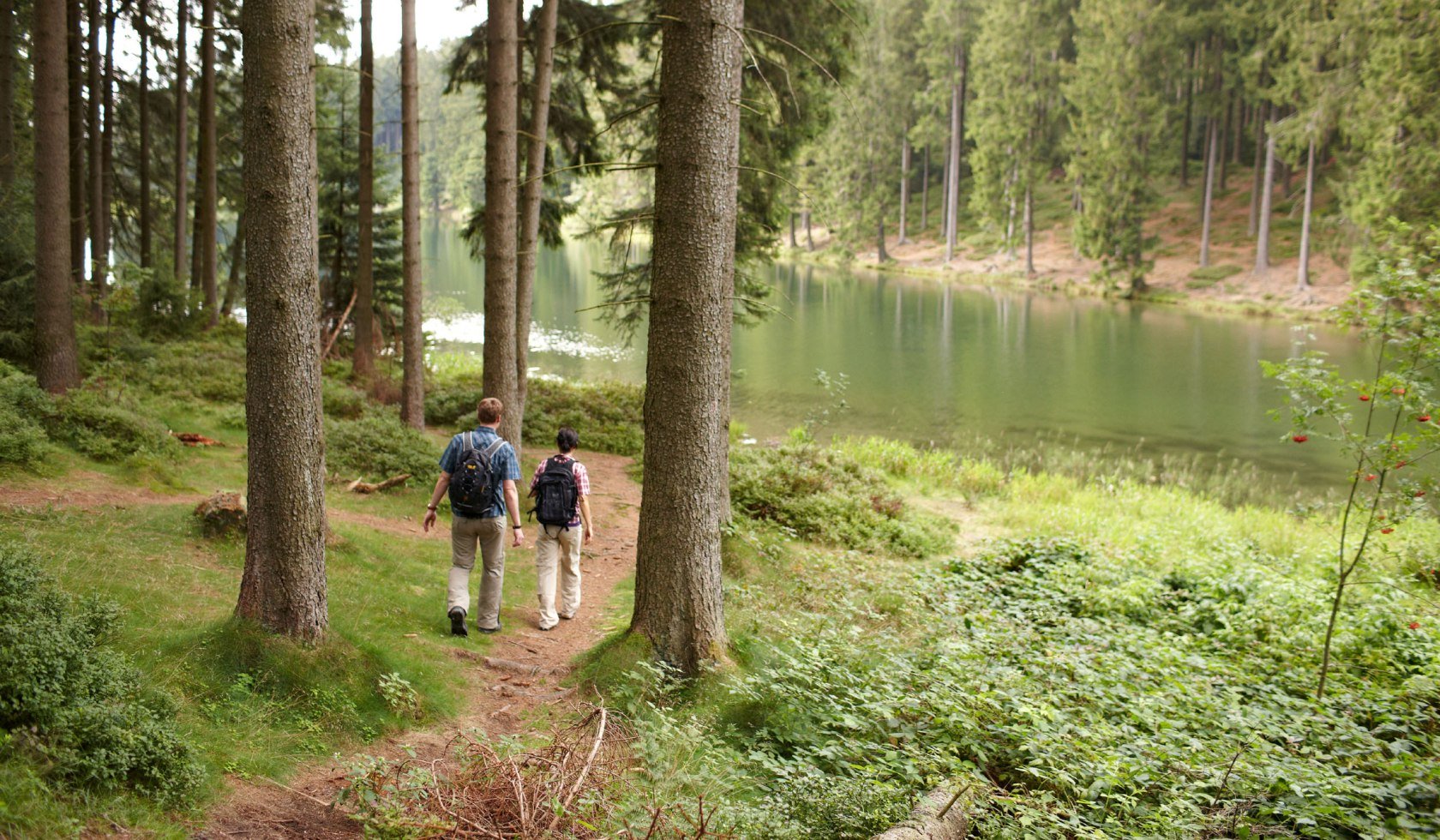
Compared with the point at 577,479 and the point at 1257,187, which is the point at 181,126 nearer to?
the point at 577,479

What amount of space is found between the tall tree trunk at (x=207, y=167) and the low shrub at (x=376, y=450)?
26.0ft

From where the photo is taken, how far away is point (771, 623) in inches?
270

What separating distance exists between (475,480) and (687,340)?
2.12 m

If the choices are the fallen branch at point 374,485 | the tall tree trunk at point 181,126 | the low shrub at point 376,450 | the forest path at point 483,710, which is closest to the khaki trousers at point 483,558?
the forest path at point 483,710

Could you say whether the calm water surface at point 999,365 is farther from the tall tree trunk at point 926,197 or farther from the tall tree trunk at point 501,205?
the tall tree trunk at point 926,197

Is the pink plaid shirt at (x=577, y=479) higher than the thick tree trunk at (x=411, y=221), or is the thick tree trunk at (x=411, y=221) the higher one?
the thick tree trunk at (x=411, y=221)

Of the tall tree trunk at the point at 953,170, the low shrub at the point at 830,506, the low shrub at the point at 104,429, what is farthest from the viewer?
the tall tree trunk at the point at 953,170

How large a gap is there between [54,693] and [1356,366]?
31.8 meters

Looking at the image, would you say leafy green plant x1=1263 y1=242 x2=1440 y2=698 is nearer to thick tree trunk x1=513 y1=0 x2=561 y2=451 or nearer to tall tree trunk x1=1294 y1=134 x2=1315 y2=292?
thick tree trunk x1=513 y1=0 x2=561 y2=451

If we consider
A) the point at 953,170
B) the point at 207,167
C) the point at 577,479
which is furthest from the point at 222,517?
the point at 953,170

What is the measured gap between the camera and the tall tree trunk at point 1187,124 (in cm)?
5119

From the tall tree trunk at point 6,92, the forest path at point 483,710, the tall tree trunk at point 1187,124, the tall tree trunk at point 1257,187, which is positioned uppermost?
the tall tree trunk at point 1187,124

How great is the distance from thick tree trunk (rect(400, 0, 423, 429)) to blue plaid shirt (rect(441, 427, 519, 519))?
6.44 meters

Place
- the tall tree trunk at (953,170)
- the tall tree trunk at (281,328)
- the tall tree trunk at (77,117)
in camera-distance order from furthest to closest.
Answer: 1. the tall tree trunk at (953,170)
2. the tall tree trunk at (77,117)
3. the tall tree trunk at (281,328)
